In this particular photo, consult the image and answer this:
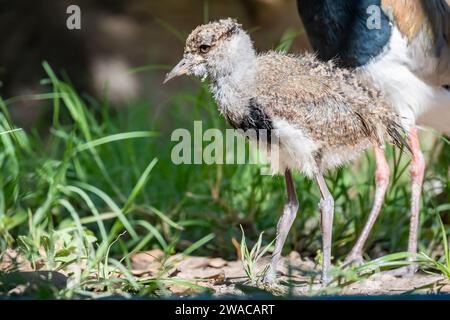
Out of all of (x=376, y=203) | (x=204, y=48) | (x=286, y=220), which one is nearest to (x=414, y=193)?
(x=376, y=203)

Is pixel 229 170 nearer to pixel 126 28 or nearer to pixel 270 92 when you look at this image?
pixel 270 92

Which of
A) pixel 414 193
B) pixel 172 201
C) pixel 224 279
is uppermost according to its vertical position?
pixel 414 193

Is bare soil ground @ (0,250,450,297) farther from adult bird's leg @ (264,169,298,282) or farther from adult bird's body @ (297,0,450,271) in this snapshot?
adult bird's body @ (297,0,450,271)

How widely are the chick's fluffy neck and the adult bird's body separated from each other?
0.77 m

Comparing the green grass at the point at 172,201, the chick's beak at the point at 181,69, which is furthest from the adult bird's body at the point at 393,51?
the chick's beak at the point at 181,69

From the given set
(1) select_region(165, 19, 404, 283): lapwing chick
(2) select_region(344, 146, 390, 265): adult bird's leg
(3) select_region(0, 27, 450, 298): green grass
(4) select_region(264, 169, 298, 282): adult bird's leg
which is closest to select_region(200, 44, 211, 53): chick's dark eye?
(1) select_region(165, 19, 404, 283): lapwing chick

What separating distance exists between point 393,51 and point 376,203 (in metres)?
0.71

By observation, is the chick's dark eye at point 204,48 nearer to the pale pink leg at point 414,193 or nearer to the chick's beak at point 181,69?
the chick's beak at point 181,69

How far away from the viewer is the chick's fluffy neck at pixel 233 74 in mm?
3322

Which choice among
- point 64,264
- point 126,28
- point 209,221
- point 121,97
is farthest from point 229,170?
point 126,28

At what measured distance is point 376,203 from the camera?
416 centimetres

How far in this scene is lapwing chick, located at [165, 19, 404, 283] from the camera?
3.25 m

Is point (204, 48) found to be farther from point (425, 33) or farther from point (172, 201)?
point (172, 201)

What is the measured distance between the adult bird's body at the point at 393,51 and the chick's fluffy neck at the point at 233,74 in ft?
2.52
